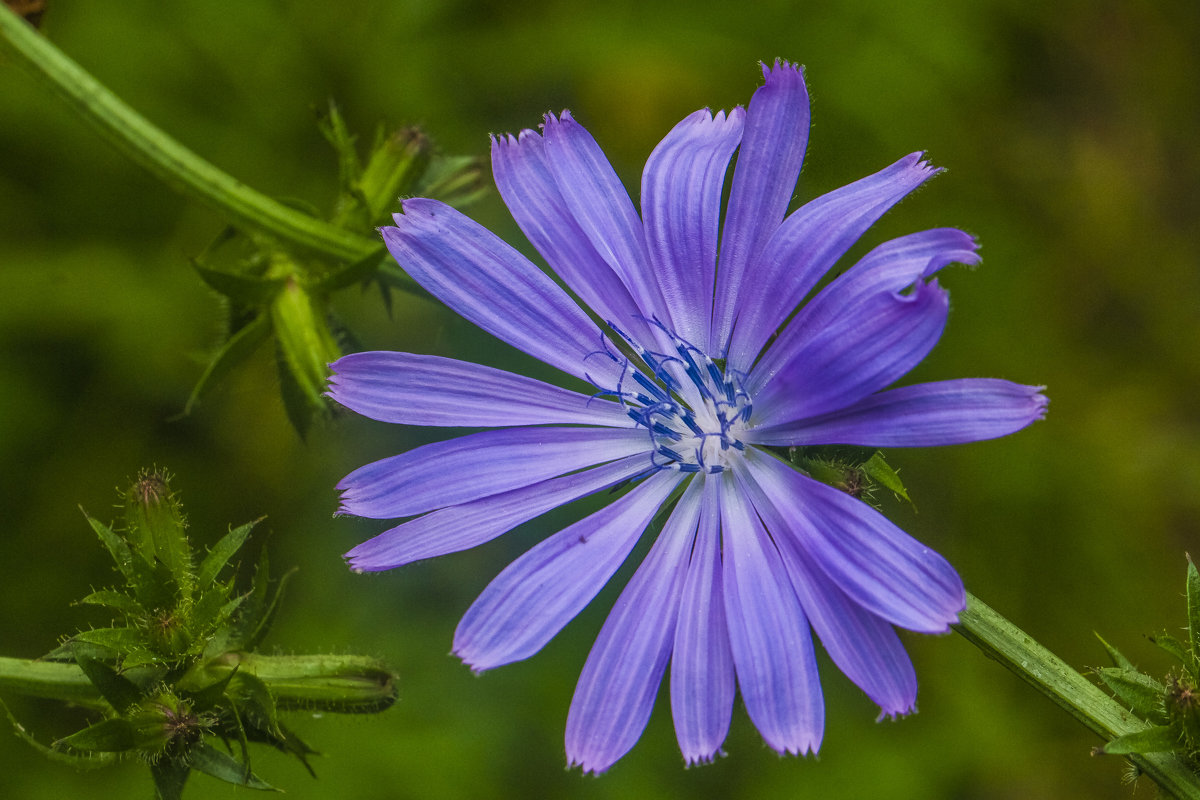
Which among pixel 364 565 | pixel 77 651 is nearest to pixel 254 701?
pixel 77 651

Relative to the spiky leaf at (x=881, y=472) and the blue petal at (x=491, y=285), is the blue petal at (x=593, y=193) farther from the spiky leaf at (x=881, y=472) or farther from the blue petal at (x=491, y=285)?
the spiky leaf at (x=881, y=472)

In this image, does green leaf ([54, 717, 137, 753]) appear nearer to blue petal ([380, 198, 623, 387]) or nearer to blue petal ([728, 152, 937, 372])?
blue petal ([380, 198, 623, 387])

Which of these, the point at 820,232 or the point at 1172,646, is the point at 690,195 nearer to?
the point at 820,232

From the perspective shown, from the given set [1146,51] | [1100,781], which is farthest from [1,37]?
[1100,781]

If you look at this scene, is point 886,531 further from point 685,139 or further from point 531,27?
point 531,27

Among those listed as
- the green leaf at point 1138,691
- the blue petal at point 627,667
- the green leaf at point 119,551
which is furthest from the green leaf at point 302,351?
the green leaf at point 1138,691

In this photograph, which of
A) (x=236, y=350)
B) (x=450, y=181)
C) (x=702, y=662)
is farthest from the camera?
(x=450, y=181)
